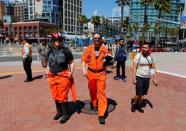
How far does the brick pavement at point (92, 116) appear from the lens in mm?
5852

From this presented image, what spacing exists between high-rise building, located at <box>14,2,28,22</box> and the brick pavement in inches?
6418

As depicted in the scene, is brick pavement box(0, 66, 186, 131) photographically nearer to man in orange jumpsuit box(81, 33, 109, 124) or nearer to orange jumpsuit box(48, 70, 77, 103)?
man in orange jumpsuit box(81, 33, 109, 124)

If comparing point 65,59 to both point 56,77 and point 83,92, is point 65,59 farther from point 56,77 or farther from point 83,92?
point 83,92

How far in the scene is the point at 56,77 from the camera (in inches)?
230

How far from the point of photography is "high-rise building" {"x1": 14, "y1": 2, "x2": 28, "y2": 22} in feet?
555

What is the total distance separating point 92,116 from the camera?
21.2ft

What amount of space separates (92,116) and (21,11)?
178244mm

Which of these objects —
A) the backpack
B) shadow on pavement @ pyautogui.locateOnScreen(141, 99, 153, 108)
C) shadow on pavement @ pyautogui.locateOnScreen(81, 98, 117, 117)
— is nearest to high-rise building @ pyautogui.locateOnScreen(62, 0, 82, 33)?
the backpack

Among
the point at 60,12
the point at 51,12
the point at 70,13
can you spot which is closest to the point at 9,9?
the point at 70,13

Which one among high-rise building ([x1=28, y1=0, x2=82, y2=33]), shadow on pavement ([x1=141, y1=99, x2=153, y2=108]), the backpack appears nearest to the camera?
shadow on pavement ([x1=141, y1=99, x2=153, y2=108])

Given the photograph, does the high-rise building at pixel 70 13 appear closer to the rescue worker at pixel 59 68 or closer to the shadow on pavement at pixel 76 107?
the shadow on pavement at pixel 76 107

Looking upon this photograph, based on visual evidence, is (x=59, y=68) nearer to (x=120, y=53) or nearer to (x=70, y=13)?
(x=120, y=53)

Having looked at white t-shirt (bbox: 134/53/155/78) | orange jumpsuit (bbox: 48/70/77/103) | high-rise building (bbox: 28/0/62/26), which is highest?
high-rise building (bbox: 28/0/62/26)

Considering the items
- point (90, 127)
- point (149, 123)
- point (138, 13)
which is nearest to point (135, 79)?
point (149, 123)
